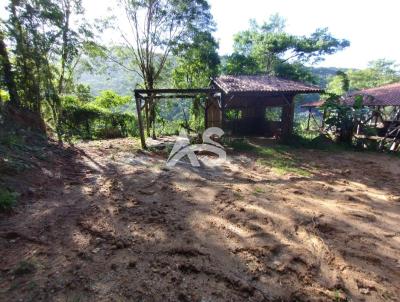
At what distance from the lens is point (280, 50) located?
71.9ft

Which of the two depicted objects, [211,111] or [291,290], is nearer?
[291,290]

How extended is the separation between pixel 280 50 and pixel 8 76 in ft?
63.6

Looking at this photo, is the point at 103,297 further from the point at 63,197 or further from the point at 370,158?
the point at 370,158

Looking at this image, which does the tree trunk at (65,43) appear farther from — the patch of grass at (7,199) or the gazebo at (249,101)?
the patch of grass at (7,199)

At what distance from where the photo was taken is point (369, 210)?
5238 mm

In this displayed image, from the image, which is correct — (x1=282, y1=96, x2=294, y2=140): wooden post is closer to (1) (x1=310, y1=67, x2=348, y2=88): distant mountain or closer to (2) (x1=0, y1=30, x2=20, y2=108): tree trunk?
(2) (x1=0, y1=30, x2=20, y2=108): tree trunk

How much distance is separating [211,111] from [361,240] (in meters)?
11.9

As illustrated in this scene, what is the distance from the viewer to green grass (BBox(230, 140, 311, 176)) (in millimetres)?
8305

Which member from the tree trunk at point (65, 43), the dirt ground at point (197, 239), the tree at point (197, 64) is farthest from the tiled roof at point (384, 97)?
the tree trunk at point (65, 43)

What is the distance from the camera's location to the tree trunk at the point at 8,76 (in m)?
9.65

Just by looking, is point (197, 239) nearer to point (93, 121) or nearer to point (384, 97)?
point (93, 121)

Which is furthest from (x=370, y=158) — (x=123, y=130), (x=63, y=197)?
(x=123, y=130)

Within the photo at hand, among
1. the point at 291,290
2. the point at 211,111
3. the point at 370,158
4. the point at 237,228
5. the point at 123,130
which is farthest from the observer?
the point at 123,130

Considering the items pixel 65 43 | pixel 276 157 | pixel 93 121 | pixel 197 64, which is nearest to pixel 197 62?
pixel 197 64
